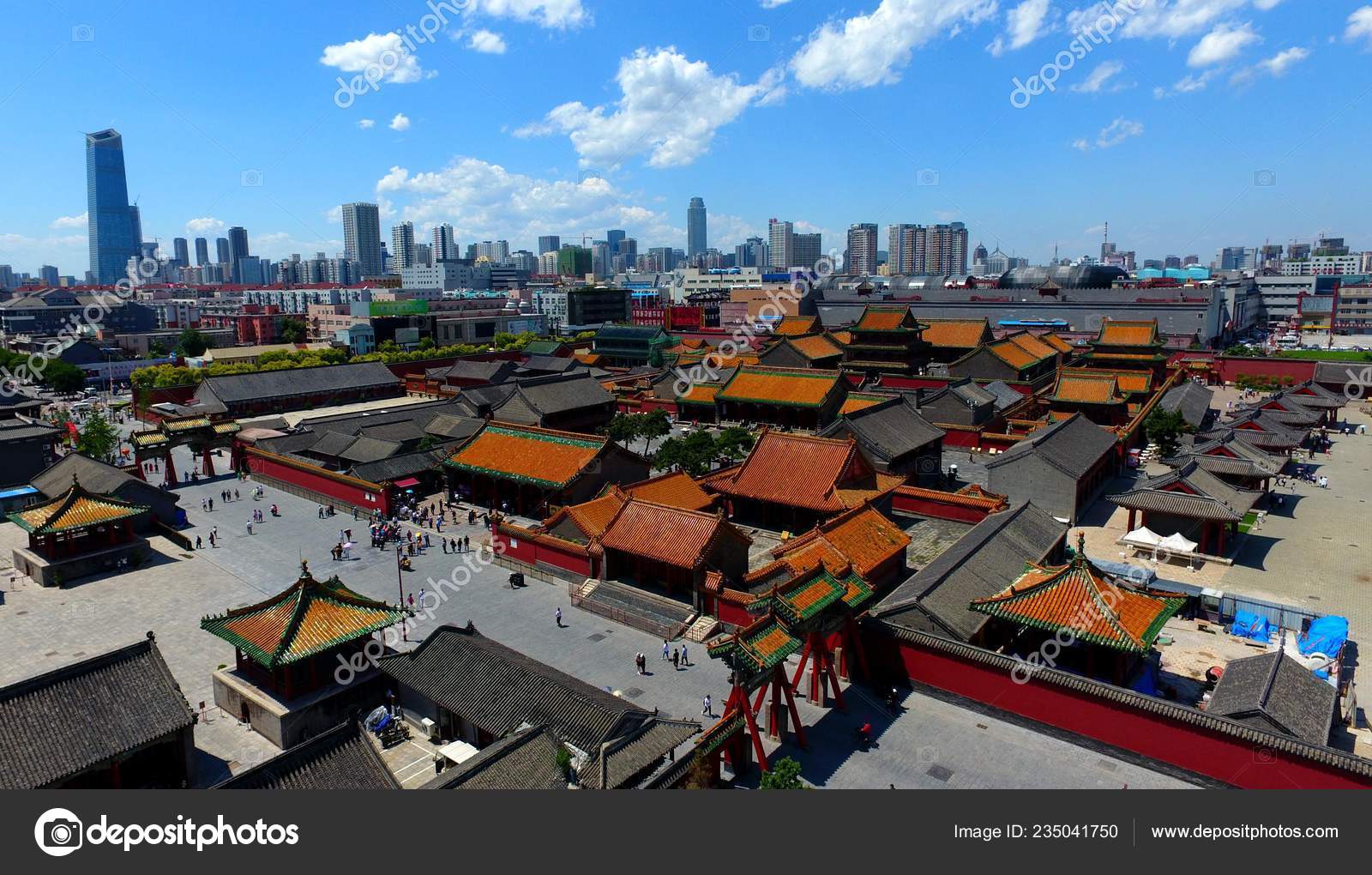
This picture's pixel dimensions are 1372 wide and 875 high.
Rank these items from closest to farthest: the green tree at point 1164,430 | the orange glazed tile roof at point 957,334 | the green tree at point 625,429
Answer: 1. the green tree at point 1164,430
2. the green tree at point 625,429
3. the orange glazed tile roof at point 957,334

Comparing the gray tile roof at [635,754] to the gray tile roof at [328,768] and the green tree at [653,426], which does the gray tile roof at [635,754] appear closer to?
the gray tile roof at [328,768]

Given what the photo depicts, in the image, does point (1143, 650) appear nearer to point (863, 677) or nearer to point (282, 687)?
point (863, 677)

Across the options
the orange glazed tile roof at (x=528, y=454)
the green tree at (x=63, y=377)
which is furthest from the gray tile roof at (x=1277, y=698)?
the green tree at (x=63, y=377)

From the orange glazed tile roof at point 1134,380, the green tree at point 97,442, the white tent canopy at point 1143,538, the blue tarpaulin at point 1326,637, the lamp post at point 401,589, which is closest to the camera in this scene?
the blue tarpaulin at point 1326,637

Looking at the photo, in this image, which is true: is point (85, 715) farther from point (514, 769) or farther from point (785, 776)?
point (785, 776)

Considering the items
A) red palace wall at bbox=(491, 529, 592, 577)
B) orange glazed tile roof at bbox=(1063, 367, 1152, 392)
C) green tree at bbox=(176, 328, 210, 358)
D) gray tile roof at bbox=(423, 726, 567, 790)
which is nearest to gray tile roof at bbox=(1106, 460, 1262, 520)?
red palace wall at bbox=(491, 529, 592, 577)

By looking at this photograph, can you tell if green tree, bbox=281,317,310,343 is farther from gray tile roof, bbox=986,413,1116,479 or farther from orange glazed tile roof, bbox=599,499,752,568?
gray tile roof, bbox=986,413,1116,479

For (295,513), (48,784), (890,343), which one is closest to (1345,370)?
(890,343)
